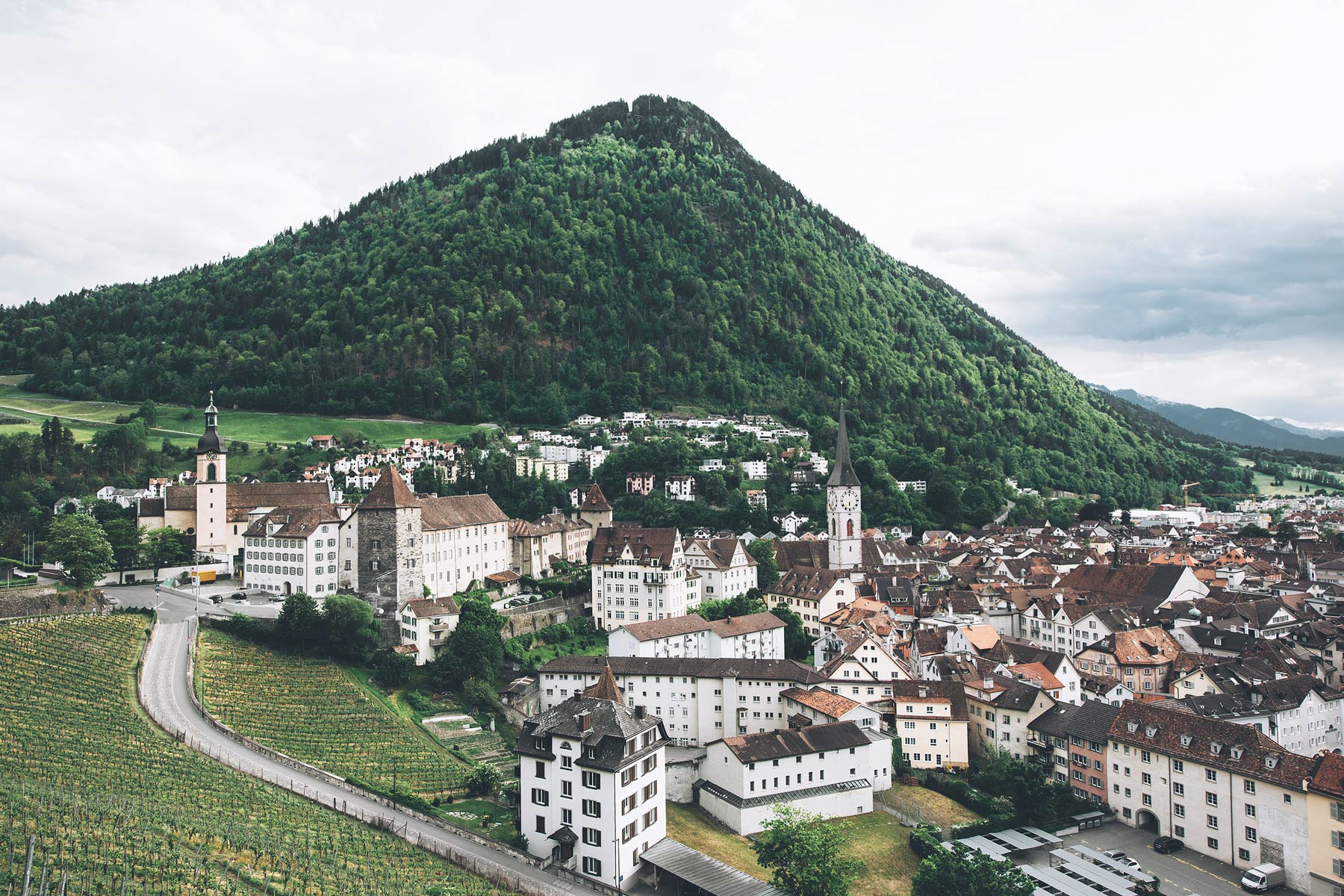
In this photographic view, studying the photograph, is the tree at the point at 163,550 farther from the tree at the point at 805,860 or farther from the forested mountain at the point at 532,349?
the forested mountain at the point at 532,349

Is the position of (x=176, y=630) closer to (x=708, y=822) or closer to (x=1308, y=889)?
(x=708, y=822)

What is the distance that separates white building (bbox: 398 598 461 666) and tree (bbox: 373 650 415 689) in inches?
89.9

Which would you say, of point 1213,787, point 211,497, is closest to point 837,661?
point 1213,787

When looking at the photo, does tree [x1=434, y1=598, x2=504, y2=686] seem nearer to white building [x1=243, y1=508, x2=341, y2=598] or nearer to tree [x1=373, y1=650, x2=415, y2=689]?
tree [x1=373, y1=650, x2=415, y2=689]

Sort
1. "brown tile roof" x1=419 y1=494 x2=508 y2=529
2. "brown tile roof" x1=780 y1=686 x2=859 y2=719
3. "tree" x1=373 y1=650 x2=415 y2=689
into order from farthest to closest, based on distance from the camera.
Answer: "brown tile roof" x1=419 y1=494 x2=508 y2=529, "tree" x1=373 y1=650 x2=415 y2=689, "brown tile roof" x1=780 y1=686 x2=859 y2=719

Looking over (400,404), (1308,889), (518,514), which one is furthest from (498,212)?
(1308,889)

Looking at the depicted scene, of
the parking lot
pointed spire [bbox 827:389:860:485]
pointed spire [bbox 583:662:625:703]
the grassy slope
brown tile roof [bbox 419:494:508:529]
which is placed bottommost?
the parking lot

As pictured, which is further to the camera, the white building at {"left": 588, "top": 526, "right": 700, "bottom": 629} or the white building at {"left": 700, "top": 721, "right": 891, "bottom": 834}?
the white building at {"left": 588, "top": 526, "right": 700, "bottom": 629}

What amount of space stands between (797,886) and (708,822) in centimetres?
1016

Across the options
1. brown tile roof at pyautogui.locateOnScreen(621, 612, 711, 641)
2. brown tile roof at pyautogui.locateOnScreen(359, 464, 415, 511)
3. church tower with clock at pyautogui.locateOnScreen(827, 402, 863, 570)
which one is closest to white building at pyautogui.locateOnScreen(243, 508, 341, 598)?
brown tile roof at pyautogui.locateOnScreen(359, 464, 415, 511)

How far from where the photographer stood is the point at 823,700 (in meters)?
54.2

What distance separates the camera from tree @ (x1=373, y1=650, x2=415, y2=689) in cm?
5847

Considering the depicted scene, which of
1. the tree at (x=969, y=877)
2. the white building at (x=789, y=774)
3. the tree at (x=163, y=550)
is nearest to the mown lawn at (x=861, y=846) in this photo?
the white building at (x=789, y=774)

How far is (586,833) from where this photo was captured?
128ft
